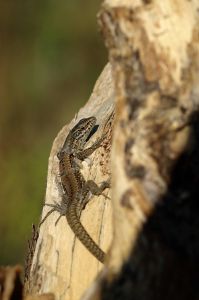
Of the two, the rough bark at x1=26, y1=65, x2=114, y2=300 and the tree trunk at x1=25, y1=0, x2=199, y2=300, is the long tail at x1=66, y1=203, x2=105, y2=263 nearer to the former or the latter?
the rough bark at x1=26, y1=65, x2=114, y2=300

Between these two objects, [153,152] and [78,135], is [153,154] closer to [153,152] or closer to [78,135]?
[153,152]

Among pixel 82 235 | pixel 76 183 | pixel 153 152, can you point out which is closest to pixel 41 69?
pixel 76 183

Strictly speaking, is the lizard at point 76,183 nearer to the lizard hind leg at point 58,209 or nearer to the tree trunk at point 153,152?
the lizard hind leg at point 58,209

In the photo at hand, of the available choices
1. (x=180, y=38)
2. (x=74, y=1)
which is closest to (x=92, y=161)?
(x=180, y=38)

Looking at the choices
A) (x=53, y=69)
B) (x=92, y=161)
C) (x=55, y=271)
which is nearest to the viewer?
(x=55, y=271)

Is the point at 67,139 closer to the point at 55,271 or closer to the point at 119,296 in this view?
the point at 55,271

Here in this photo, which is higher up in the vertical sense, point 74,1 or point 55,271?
point 74,1

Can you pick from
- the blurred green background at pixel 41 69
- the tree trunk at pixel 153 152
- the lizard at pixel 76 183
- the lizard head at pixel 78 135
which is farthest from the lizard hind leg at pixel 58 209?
the blurred green background at pixel 41 69

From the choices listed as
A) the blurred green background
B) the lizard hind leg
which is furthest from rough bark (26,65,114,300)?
the blurred green background
